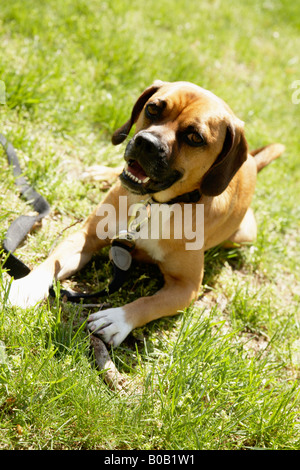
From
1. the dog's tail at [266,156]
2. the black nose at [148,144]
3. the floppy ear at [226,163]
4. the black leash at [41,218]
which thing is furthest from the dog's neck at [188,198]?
the dog's tail at [266,156]

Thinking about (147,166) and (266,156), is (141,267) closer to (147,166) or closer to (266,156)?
(147,166)

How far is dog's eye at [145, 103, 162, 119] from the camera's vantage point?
10.0 ft

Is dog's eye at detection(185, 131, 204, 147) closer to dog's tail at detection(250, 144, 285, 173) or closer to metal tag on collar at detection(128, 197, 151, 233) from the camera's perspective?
metal tag on collar at detection(128, 197, 151, 233)

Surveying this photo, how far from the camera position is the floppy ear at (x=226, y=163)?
3072 mm

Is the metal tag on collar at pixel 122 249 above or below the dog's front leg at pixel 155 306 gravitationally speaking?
above

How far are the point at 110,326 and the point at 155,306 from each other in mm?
370

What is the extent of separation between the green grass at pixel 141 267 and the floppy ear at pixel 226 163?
77cm

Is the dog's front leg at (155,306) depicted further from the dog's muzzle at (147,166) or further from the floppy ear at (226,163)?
the dog's muzzle at (147,166)

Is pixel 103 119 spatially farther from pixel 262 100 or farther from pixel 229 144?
pixel 262 100

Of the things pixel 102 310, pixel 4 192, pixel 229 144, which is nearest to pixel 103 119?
pixel 4 192

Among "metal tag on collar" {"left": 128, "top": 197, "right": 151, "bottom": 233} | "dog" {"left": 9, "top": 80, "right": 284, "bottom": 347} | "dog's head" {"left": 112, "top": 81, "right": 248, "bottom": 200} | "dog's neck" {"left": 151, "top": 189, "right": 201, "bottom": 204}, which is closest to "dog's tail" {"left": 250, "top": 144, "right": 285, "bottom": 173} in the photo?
"dog" {"left": 9, "top": 80, "right": 284, "bottom": 347}

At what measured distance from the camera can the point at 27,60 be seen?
481 centimetres

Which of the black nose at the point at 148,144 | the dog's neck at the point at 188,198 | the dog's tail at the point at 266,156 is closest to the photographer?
the black nose at the point at 148,144

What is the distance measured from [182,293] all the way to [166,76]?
129 inches
